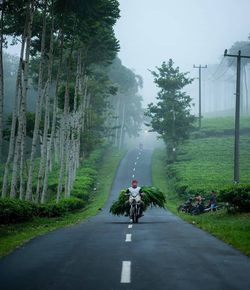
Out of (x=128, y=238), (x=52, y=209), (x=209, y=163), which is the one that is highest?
(x=209, y=163)

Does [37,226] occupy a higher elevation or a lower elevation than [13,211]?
lower

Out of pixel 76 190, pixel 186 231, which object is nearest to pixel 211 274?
pixel 186 231

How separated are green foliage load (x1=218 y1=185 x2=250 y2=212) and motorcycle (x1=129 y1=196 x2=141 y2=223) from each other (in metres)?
4.14

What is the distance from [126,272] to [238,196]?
14699 millimetres

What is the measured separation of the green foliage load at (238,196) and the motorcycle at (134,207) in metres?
4.14

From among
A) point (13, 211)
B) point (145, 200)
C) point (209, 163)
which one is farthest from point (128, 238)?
point (209, 163)

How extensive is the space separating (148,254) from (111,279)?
315 cm

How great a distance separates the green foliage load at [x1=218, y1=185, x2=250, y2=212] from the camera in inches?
910

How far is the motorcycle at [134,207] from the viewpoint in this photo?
23266mm

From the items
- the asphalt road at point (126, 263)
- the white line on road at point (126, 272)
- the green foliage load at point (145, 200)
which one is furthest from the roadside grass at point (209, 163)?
the white line on road at point (126, 272)

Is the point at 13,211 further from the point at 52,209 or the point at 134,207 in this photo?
the point at 52,209

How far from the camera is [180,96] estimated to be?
67250mm

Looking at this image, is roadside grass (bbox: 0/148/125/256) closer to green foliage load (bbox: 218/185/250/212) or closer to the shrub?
the shrub

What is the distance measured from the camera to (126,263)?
1059cm
